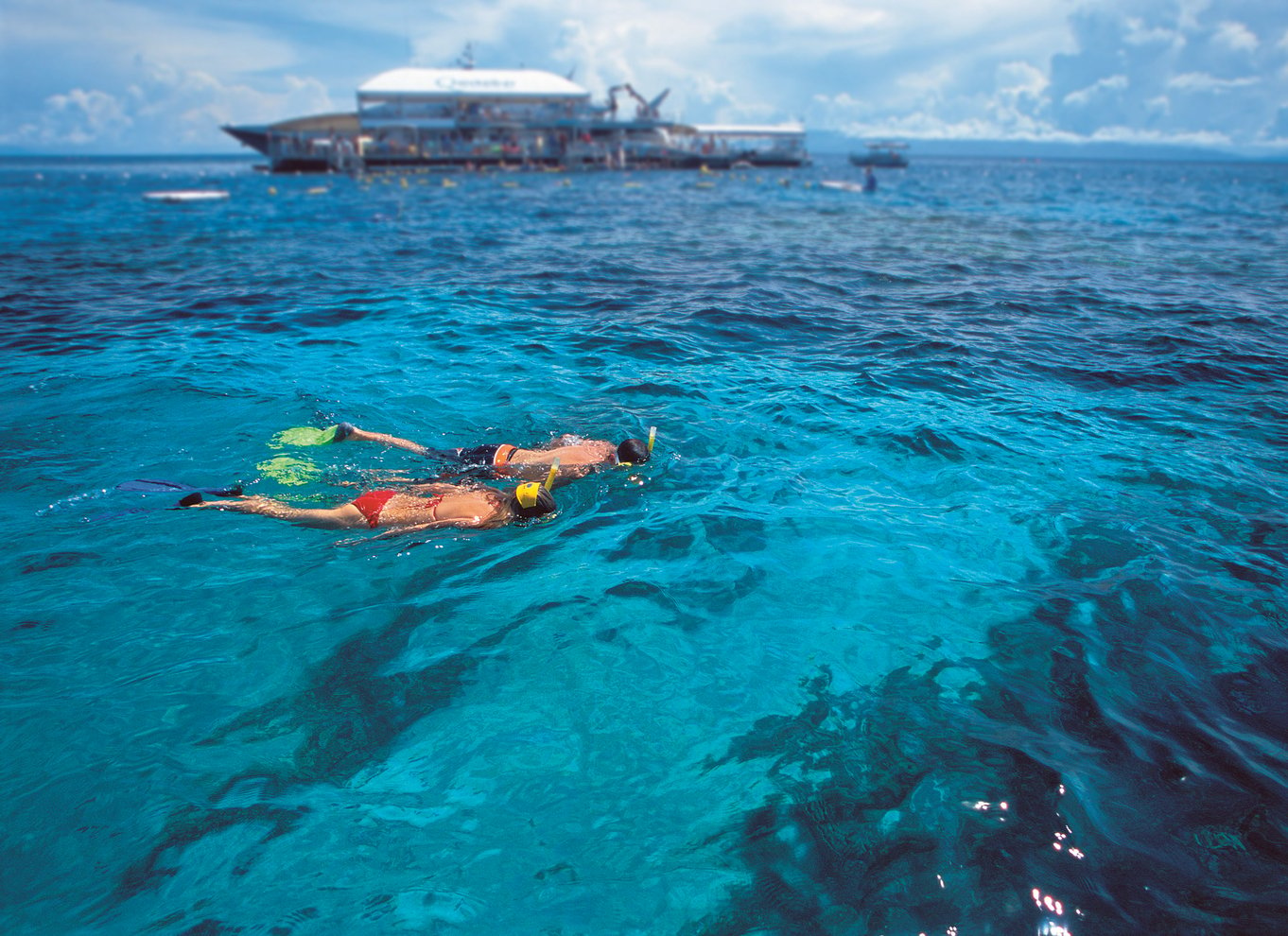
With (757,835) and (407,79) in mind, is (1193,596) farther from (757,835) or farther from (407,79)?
(407,79)

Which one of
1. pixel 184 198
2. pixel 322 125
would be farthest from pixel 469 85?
pixel 184 198

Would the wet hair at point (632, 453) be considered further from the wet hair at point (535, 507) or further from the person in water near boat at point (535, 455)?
the wet hair at point (535, 507)

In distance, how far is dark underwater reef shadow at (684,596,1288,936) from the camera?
3398mm

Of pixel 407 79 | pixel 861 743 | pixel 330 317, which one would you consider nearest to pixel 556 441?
pixel 861 743

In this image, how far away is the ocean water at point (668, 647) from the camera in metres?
3.54

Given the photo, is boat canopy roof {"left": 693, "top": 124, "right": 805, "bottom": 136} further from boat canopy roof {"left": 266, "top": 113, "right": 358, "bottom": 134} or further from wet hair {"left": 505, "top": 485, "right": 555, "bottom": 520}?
wet hair {"left": 505, "top": 485, "right": 555, "bottom": 520}

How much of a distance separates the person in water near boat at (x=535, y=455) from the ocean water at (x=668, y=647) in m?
0.22

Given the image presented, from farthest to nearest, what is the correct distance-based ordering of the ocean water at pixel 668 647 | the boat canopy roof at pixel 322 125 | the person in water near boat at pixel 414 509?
the boat canopy roof at pixel 322 125, the person in water near boat at pixel 414 509, the ocean water at pixel 668 647

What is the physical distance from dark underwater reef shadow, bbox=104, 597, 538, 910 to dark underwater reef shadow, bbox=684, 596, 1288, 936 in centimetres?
196

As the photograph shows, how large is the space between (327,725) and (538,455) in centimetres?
353

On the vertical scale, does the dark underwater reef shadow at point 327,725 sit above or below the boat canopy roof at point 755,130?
below

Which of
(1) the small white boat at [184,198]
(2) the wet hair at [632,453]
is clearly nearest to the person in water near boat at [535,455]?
(2) the wet hair at [632,453]

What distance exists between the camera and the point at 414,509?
20.7ft

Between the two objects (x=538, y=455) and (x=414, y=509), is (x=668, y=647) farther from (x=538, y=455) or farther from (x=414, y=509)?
(x=538, y=455)
